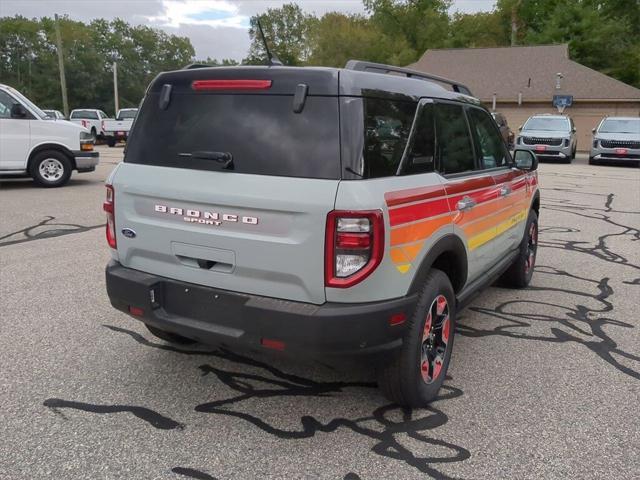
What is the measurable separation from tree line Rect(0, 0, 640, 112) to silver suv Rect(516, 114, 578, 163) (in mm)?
14750

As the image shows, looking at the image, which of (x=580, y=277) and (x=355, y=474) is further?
(x=580, y=277)

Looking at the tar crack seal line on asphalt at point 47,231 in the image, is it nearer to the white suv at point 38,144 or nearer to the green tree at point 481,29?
the white suv at point 38,144

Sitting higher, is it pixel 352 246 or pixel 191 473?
pixel 352 246

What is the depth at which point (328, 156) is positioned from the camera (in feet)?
9.04

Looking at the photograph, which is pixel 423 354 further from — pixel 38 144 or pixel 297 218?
pixel 38 144

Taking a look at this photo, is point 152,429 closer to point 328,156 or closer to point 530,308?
point 328,156

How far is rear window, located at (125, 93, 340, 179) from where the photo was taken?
2789 millimetres

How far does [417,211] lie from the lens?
9.83 feet

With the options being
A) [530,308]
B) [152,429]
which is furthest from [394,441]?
[530,308]

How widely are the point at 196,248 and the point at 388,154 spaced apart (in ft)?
3.60

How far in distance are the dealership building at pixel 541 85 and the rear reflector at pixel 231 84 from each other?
108 ft

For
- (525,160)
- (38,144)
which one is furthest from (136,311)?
(38,144)

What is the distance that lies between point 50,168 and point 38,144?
2.06 ft

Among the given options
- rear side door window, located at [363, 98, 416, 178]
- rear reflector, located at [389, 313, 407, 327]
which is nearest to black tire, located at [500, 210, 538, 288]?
rear side door window, located at [363, 98, 416, 178]
